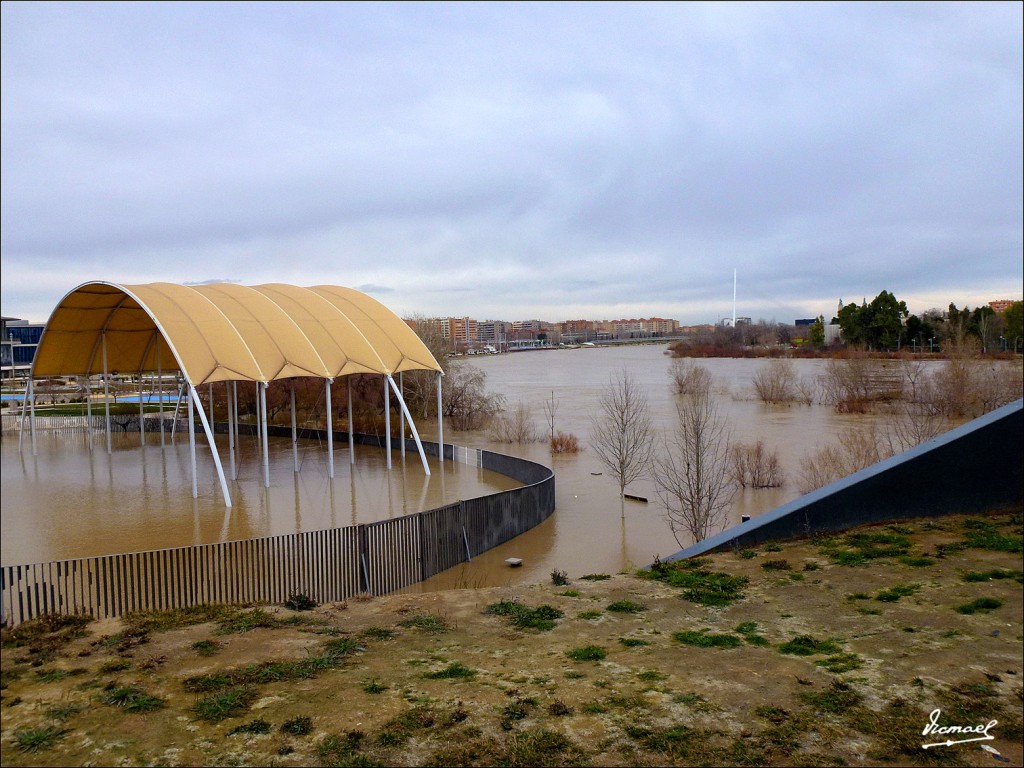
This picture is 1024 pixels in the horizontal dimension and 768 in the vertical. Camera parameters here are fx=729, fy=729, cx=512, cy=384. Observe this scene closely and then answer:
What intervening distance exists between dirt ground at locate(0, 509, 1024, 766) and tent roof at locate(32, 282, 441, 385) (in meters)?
14.0

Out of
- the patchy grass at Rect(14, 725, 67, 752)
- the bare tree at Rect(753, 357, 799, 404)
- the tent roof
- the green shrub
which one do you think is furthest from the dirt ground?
the bare tree at Rect(753, 357, 799, 404)

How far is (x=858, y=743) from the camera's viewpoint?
531 centimetres

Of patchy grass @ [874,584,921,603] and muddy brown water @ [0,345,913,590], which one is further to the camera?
muddy brown water @ [0,345,913,590]

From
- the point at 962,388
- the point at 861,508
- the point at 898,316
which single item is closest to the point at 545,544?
the point at 861,508

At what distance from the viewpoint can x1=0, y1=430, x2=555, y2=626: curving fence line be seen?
927cm

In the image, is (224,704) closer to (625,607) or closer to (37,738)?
(37,738)

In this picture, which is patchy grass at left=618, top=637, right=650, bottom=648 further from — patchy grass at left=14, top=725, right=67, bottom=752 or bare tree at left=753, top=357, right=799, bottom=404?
bare tree at left=753, top=357, right=799, bottom=404

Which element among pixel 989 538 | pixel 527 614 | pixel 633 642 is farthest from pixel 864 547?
pixel 527 614

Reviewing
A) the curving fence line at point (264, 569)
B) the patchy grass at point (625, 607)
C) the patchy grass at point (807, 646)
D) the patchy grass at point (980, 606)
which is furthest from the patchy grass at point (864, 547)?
the curving fence line at point (264, 569)

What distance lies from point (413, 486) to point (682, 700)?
17502 mm

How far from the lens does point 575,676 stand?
6.81m

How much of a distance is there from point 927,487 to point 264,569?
10.2 metres

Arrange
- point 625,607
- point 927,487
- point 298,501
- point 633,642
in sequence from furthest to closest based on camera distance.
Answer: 1. point 298,501
2. point 927,487
3. point 625,607
4. point 633,642

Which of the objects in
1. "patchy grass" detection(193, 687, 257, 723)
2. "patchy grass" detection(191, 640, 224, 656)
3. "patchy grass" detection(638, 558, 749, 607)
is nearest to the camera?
"patchy grass" detection(193, 687, 257, 723)
